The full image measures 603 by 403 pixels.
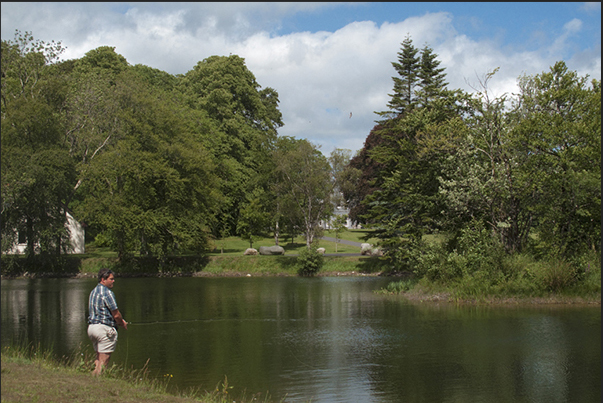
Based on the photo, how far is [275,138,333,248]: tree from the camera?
143 ft

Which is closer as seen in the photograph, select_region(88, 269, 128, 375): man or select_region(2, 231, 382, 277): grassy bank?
select_region(88, 269, 128, 375): man

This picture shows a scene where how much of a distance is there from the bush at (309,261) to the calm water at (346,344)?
1168 centimetres

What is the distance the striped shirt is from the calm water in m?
2.90

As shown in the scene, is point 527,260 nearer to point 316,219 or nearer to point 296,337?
point 296,337

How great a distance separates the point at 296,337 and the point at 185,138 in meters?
27.5

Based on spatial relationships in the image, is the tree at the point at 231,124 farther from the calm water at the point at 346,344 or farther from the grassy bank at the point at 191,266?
the calm water at the point at 346,344

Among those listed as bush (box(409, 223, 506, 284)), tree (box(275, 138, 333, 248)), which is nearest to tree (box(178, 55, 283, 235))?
tree (box(275, 138, 333, 248))

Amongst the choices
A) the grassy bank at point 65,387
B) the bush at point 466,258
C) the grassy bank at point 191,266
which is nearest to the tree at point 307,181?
the grassy bank at point 191,266

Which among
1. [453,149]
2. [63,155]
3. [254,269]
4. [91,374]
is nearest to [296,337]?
[91,374]

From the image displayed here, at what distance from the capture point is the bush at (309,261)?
132ft

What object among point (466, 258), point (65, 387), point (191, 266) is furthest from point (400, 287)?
point (65, 387)

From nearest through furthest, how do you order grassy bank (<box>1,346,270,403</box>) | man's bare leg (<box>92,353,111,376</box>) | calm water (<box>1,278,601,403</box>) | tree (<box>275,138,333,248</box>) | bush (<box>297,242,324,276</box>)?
grassy bank (<box>1,346,270,403</box>)
man's bare leg (<box>92,353,111,376</box>)
calm water (<box>1,278,601,403</box>)
bush (<box>297,242,324,276</box>)
tree (<box>275,138,333,248</box>)

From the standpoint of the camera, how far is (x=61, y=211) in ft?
138

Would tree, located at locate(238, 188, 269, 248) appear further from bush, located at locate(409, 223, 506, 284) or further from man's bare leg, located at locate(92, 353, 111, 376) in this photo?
man's bare leg, located at locate(92, 353, 111, 376)
